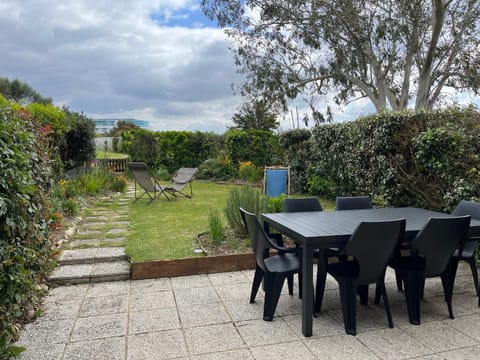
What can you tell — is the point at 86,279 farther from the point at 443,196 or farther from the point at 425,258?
the point at 443,196

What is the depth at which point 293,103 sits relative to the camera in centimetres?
1473

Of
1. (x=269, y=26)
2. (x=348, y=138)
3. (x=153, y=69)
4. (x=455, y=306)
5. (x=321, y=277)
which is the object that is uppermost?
(x=269, y=26)

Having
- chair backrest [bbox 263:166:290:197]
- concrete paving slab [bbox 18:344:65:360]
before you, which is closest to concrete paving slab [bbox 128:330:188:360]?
concrete paving slab [bbox 18:344:65:360]

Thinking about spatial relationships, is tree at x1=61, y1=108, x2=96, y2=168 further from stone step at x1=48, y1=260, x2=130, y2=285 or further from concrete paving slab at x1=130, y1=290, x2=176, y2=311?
concrete paving slab at x1=130, y1=290, x2=176, y2=311

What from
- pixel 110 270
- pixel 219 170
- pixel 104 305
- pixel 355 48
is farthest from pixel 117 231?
pixel 355 48

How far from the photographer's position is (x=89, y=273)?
139 inches

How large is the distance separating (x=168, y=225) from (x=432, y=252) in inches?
151

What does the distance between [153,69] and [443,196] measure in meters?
6.00

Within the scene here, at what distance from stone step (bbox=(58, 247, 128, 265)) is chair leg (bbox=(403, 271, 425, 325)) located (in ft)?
9.27

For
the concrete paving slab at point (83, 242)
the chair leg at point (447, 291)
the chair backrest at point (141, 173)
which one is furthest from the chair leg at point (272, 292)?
the chair backrest at point (141, 173)

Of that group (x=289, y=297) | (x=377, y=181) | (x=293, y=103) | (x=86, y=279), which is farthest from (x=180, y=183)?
(x=293, y=103)

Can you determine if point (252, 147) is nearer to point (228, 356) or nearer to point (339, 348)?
point (339, 348)

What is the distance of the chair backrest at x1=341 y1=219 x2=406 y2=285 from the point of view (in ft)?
7.75

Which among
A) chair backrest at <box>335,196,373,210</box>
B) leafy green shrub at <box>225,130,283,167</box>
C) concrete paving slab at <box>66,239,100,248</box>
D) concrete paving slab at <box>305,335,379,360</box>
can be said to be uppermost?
leafy green shrub at <box>225,130,283,167</box>
